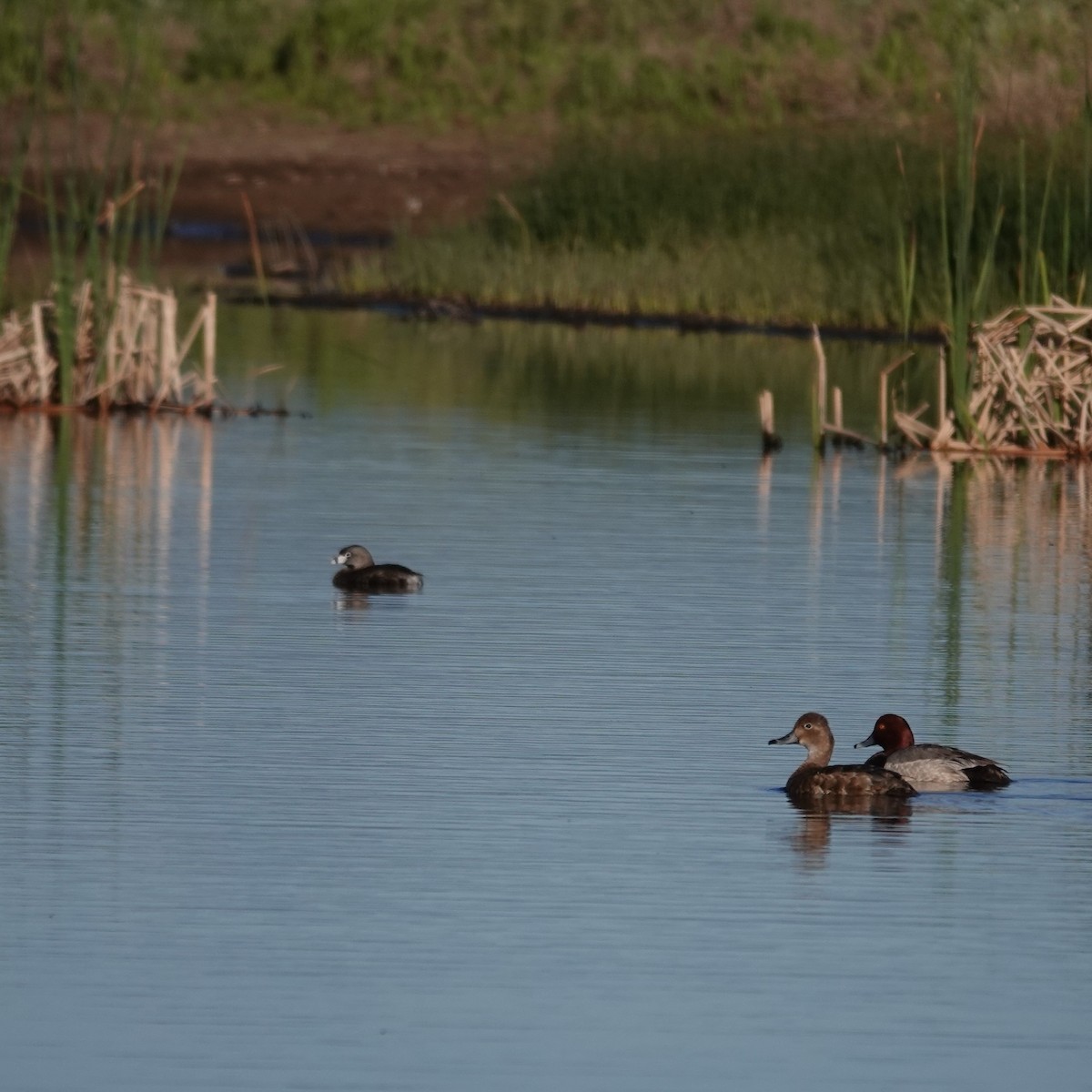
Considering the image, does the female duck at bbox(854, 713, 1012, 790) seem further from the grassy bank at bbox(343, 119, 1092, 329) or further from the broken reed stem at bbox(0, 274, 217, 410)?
the grassy bank at bbox(343, 119, 1092, 329)

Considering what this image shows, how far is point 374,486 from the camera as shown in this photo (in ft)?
61.4

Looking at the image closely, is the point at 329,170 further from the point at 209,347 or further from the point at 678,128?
the point at 209,347

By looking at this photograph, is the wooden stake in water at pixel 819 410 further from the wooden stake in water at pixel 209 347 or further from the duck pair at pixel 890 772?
the duck pair at pixel 890 772

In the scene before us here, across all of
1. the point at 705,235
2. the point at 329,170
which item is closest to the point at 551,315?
the point at 705,235

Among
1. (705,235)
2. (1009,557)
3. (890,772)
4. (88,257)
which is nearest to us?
(890,772)

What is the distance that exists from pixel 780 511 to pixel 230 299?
18.4 meters

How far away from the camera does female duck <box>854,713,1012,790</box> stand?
31.4 ft

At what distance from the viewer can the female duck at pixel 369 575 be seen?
1386cm

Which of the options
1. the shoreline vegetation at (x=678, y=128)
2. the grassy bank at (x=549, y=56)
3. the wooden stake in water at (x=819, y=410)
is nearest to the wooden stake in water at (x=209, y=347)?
the shoreline vegetation at (x=678, y=128)

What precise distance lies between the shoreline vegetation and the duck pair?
951 centimetres

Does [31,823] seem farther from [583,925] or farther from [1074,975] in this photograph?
[1074,975]

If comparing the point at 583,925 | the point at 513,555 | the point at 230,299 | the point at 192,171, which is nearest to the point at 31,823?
the point at 583,925

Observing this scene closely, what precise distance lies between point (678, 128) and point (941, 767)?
4050cm

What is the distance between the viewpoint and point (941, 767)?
378 inches
